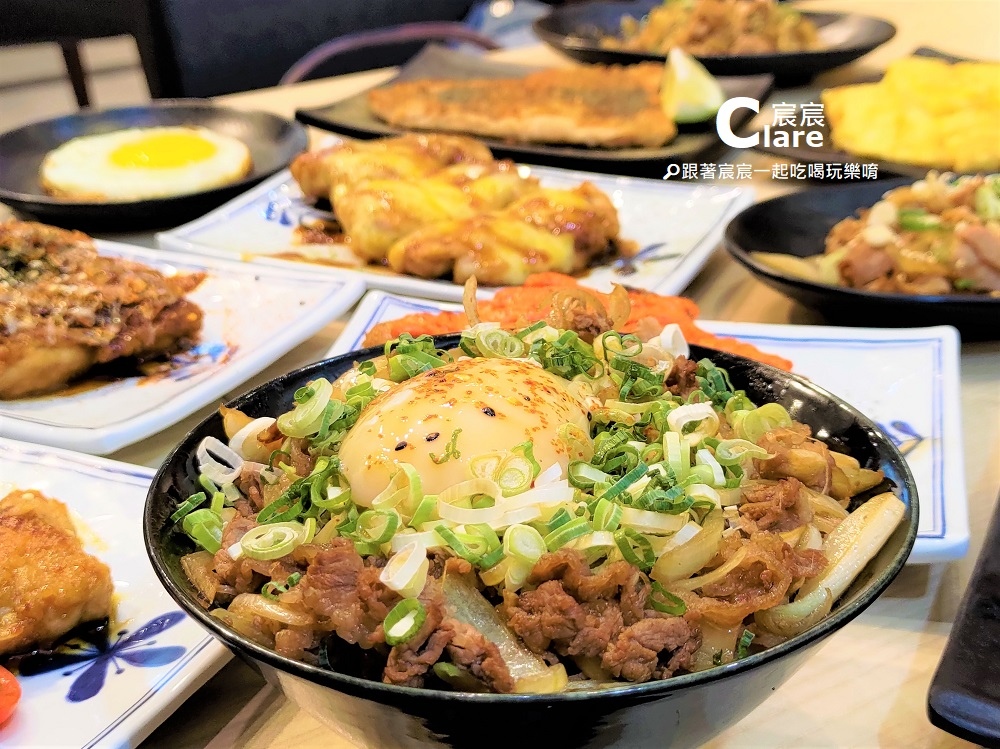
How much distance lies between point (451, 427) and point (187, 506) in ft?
1.27

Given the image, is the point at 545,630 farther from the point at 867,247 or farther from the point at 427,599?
the point at 867,247

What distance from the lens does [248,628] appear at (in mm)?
1041

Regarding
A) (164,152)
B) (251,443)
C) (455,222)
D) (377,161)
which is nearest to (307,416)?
(251,443)

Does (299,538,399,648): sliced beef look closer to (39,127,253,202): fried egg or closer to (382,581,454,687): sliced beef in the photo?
(382,581,454,687): sliced beef

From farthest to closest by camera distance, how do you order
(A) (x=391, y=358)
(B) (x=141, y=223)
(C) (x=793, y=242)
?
1. (B) (x=141, y=223)
2. (C) (x=793, y=242)
3. (A) (x=391, y=358)

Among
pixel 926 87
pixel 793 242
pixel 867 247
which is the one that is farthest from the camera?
pixel 926 87

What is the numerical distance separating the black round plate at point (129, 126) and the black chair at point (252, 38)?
121 centimetres

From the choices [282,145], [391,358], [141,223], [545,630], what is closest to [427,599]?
[545,630]

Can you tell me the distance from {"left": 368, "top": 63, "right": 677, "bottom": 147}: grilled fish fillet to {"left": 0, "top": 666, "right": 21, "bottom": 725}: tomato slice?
120 inches

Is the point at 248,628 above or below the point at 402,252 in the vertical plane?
above

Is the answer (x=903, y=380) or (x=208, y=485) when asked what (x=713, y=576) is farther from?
(x=903, y=380)

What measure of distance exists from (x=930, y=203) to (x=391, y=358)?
1965mm

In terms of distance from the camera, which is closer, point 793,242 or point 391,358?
point 391,358

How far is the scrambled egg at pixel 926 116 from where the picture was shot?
322 cm
